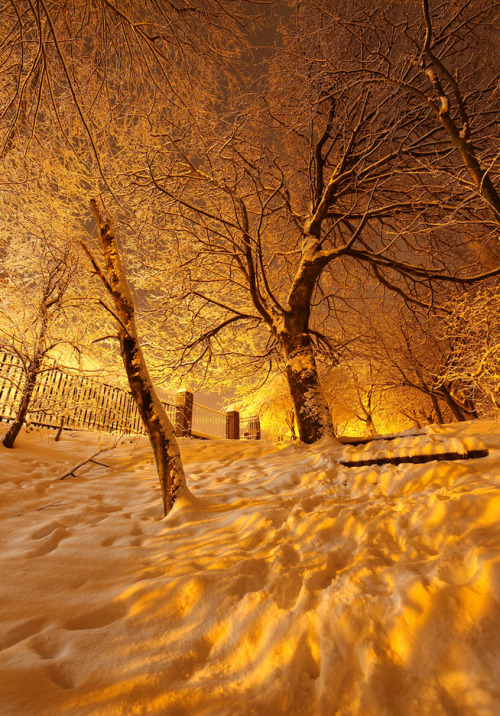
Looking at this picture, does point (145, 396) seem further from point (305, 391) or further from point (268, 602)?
point (305, 391)

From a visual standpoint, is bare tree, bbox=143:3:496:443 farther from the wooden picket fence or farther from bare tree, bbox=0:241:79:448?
the wooden picket fence

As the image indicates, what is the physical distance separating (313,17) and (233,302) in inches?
234

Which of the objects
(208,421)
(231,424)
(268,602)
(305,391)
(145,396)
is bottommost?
(268,602)

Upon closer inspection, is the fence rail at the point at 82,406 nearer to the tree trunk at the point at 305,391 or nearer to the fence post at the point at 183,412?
the fence post at the point at 183,412

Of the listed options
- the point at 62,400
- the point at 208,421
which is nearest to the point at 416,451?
the point at 62,400

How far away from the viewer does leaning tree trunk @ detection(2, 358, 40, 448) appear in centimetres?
553

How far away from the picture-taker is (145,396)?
3496 mm

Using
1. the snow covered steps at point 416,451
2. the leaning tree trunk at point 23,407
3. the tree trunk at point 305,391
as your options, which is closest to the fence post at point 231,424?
the tree trunk at point 305,391

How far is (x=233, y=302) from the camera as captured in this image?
9.59 metres

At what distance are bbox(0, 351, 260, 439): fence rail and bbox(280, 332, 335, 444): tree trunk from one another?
3949 mm

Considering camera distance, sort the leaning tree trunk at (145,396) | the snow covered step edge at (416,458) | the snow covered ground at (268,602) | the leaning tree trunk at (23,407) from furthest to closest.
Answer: the leaning tree trunk at (23,407)
the leaning tree trunk at (145,396)
the snow covered step edge at (416,458)
the snow covered ground at (268,602)

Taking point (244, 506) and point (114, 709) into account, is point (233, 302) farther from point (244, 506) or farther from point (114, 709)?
point (114, 709)

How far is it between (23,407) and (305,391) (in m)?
4.72

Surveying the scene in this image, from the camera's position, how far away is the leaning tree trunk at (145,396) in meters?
A: 3.28
